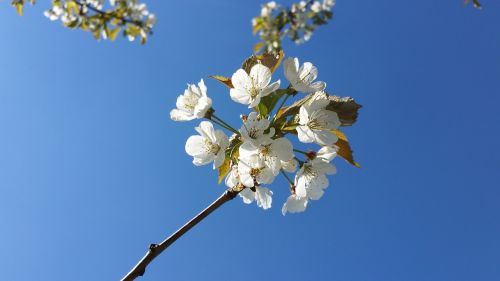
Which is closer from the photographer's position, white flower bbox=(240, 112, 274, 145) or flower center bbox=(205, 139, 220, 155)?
white flower bbox=(240, 112, 274, 145)

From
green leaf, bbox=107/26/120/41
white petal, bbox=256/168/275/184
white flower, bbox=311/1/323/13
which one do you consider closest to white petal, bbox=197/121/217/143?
white petal, bbox=256/168/275/184

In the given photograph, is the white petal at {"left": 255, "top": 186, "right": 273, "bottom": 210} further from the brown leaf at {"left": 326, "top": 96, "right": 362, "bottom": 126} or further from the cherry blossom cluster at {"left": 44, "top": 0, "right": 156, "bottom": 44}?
the cherry blossom cluster at {"left": 44, "top": 0, "right": 156, "bottom": 44}

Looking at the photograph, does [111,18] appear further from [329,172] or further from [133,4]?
[329,172]

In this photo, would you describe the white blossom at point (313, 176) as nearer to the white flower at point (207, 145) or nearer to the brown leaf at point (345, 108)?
the brown leaf at point (345, 108)

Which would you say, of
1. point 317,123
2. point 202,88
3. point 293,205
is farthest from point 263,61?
point 293,205

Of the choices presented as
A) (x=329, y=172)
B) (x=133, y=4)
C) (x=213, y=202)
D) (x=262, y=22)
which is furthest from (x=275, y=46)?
(x=213, y=202)

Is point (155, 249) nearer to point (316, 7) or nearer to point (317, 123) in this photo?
point (317, 123)
